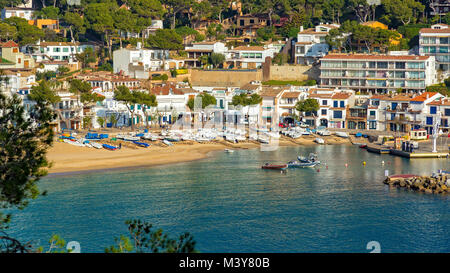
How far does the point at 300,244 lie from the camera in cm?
3384

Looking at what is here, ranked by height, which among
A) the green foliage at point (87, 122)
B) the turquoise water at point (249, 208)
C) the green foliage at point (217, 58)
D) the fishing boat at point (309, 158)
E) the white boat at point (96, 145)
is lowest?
the turquoise water at point (249, 208)

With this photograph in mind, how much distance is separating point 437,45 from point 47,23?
53.0 metres

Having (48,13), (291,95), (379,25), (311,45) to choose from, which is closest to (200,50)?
(311,45)

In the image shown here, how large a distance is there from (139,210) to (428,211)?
51.4 ft

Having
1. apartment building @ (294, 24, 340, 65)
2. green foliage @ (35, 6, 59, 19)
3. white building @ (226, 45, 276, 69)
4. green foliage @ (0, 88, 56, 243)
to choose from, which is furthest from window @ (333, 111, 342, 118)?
green foliage @ (0, 88, 56, 243)

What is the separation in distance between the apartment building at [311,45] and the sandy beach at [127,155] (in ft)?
73.7

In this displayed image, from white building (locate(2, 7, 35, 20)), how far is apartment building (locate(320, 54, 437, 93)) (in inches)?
1822

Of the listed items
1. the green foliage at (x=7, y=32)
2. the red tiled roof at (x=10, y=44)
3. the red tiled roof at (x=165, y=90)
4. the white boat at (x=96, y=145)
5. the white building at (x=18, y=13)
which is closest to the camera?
the white boat at (x=96, y=145)

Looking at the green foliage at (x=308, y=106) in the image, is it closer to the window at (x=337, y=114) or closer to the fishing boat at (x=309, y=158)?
the window at (x=337, y=114)

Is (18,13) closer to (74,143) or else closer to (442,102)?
(74,143)

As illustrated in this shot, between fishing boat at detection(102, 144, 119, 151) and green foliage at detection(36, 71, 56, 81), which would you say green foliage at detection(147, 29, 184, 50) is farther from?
fishing boat at detection(102, 144, 119, 151)

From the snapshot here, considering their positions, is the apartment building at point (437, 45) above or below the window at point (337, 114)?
above

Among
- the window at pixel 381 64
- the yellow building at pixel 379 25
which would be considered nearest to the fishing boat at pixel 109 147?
the window at pixel 381 64

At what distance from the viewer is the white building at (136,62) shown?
290 feet
